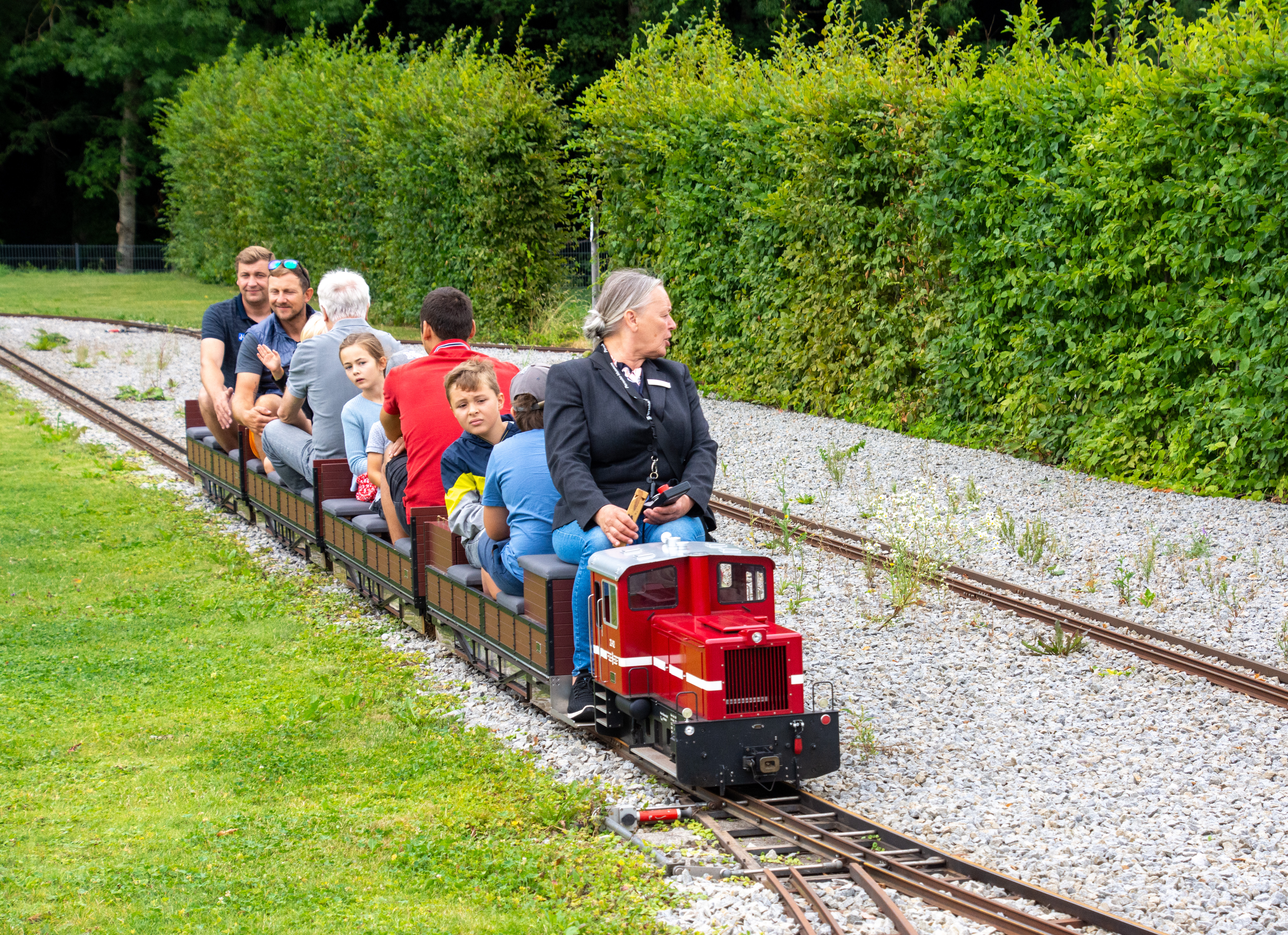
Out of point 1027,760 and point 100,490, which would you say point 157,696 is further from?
point 100,490

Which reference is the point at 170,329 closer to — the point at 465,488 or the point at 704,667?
the point at 465,488

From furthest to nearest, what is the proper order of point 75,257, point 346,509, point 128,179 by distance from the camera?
point 75,257, point 128,179, point 346,509

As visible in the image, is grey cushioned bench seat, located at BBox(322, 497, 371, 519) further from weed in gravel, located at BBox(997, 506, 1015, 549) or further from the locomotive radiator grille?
weed in gravel, located at BBox(997, 506, 1015, 549)

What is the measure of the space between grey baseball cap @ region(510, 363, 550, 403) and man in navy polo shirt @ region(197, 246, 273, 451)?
4.60 metres

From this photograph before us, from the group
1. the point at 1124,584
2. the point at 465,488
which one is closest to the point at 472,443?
the point at 465,488

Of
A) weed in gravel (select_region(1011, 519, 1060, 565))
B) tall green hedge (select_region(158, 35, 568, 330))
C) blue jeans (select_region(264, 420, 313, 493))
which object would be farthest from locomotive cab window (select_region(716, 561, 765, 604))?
tall green hedge (select_region(158, 35, 568, 330))

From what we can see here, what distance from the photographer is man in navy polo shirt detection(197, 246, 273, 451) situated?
1080 cm

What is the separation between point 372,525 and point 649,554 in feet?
11.5

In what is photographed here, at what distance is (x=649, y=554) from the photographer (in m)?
5.64

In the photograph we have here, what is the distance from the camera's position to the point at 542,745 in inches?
247

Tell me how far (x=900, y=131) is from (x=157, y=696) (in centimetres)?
1007

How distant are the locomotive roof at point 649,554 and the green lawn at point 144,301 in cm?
1649

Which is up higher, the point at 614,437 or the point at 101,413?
the point at 614,437

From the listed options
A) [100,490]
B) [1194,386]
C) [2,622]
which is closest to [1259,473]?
[1194,386]
